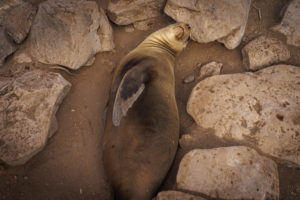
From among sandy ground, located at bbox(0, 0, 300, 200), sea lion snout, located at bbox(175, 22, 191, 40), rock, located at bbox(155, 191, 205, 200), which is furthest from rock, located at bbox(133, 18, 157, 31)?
rock, located at bbox(155, 191, 205, 200)

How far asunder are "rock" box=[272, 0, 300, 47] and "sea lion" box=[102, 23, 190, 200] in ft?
6.92

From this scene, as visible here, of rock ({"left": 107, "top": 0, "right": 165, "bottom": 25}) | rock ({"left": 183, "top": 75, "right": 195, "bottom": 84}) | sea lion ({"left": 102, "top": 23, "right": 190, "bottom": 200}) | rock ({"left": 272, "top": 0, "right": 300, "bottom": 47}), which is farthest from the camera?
rock ({"left": 107, "top": 0, "right": 165, "bottom": 25})

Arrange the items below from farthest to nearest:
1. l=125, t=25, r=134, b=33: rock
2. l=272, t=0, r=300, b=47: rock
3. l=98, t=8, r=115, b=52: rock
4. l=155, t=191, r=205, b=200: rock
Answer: l=125, t=25, r=134, b=33: rock → l=98, t=8, r=115, b=52: rock → l=272, t=0, r=300, b=47: rock → l=155, t=191, r=205, b=200: rock

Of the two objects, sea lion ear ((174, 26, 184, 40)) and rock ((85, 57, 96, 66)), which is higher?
sea lion ear ((174, 26, 184, 40))

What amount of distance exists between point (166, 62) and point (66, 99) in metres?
1.64

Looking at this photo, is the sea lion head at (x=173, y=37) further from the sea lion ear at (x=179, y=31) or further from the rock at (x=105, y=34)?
the rock at (x=105, y=34)

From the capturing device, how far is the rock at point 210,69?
3.22 meters

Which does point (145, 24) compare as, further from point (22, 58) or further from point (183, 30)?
point (22, 58)

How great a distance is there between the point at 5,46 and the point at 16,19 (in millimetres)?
477

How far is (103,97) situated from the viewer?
10.5 ft

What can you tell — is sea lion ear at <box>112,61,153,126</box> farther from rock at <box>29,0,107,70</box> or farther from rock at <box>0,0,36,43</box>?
rock at <box>0,0,36,43</box>

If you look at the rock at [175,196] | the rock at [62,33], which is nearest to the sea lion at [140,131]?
the rock at [175,196]

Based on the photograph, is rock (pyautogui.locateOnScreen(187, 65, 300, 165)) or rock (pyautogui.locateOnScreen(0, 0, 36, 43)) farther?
rock (pyautogui.locateOnScreen(0, 0, 36, 43))

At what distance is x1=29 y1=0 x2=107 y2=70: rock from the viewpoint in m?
3.01
